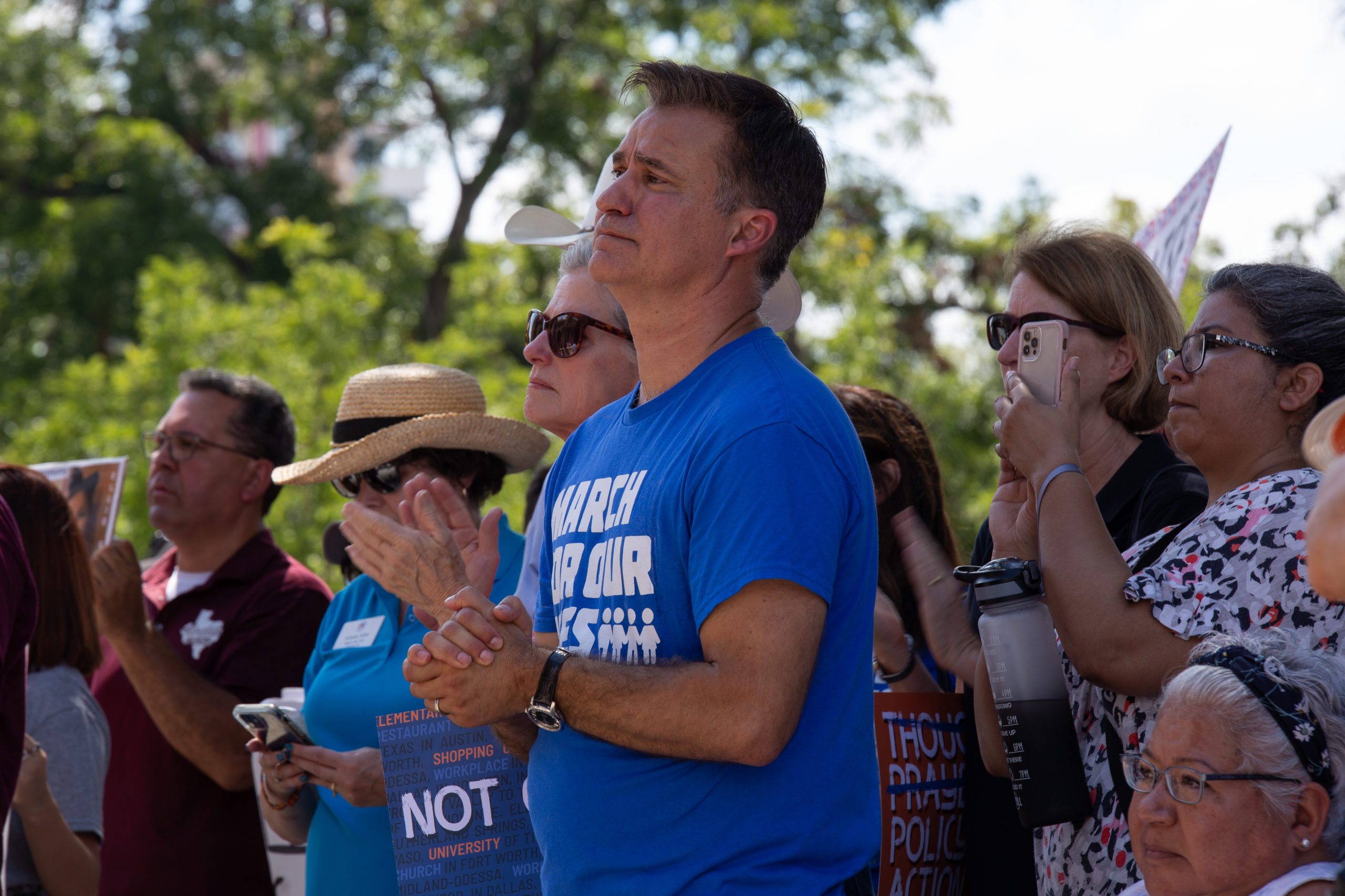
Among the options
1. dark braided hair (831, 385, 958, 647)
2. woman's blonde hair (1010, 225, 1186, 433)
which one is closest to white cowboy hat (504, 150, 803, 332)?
dark braided hair (831, 385, 958, 647)

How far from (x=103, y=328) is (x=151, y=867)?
13.9m

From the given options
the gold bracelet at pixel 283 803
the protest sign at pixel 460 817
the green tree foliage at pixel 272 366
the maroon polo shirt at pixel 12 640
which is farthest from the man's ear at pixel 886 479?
the green tree foliage at pixel 272 366

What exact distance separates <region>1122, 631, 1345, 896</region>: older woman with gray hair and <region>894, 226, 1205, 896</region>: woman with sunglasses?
736 millimetres

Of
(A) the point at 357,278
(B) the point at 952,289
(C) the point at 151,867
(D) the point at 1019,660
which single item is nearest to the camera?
(D) the point at 1019,660

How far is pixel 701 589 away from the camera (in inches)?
73.8

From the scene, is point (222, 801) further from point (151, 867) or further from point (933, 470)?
point (933, 470)

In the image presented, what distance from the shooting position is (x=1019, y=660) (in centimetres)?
239

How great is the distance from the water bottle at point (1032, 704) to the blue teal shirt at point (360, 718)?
50.9 inches

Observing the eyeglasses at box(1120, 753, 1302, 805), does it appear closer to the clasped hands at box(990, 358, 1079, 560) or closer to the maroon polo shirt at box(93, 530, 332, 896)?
the clasped hands at box(990, 358, 1079, 560)

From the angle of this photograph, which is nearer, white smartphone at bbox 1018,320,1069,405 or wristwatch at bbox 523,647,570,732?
wristwatch at bbox 523,647,570,732

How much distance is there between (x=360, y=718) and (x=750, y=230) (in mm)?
1801

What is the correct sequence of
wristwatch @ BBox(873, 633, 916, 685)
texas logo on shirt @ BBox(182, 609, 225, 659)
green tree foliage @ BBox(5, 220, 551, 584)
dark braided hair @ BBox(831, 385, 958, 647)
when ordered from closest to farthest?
wristwatch @ BBox(873, 633, 916, 685)
dark braided hair @ BBox(831, 385, 958, 647)
texas logo on shirt @ BBox(182, 609, 225, 659)
green tree foliage @ BBox(5, 220, 551, 584)

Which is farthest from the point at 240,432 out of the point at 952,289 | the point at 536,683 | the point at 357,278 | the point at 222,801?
the point at 952,289

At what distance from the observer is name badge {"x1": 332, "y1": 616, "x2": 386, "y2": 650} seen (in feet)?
11.2
